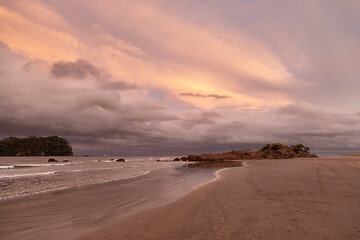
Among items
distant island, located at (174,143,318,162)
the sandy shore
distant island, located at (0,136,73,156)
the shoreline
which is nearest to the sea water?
the shoreline

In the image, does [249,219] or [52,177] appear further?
[52,177]

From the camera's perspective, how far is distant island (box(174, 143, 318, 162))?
56.1 meters

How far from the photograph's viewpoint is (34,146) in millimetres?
156375

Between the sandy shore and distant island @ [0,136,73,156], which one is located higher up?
distant island @ [0,136,73,156]

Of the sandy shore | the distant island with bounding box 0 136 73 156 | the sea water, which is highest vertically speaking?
the distant island with bounding box 0 136 73 156

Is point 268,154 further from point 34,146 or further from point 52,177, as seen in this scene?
point 34,146

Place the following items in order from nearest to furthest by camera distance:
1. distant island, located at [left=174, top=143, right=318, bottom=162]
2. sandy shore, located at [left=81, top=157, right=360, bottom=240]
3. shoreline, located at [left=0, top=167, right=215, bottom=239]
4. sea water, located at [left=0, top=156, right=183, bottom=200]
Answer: sandy shore, located at [left=81, top=157, right=360, bottom=240], shoreline, located at [left=0, top=167, right=215, bottom=239], sea water, located at [left=0, top=156, right=183, bottom=200], distant island, located at [left=174, top=143, right=318, bottom=162]

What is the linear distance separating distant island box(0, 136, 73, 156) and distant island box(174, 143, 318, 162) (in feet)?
461

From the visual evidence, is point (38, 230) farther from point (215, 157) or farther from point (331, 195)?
point (215, 157)

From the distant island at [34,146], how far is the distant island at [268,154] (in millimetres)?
140461

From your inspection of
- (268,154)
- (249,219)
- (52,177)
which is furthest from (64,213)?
(268,154)

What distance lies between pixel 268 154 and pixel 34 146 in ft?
536

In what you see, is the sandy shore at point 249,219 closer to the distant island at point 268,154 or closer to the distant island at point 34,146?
the distant island at point 268,154

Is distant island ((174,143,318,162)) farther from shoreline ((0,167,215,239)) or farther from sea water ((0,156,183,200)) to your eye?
shoreline ((0,167,215,239))
